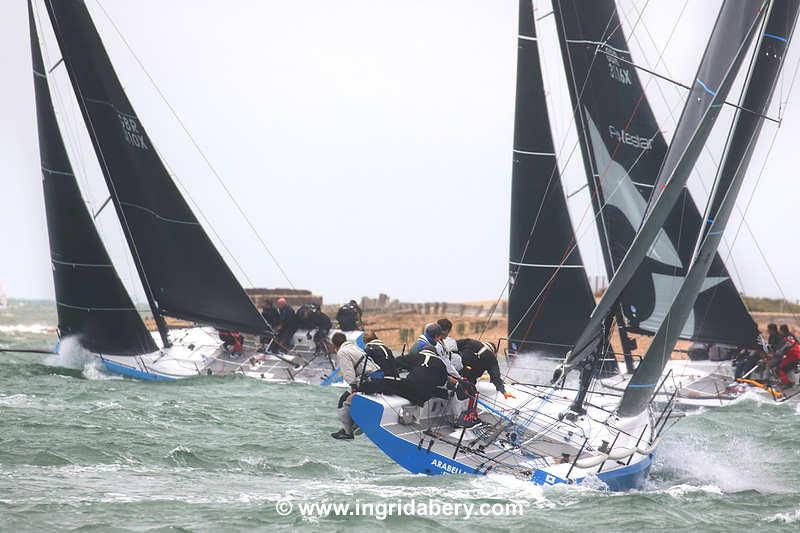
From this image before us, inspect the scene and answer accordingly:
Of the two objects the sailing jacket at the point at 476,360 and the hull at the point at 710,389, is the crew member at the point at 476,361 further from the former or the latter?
the hull at the point at 710,389

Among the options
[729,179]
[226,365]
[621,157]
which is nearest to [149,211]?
[226,365]

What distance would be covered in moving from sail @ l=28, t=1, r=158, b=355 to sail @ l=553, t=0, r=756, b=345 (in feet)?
33.2

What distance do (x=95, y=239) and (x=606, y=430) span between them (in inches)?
571

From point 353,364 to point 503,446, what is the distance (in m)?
1.97

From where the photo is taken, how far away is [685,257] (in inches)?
936

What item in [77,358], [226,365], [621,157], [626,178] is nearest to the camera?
[626,178]

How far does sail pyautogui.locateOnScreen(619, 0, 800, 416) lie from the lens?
1416 centimetres

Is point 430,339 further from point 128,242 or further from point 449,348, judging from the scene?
point 128,242

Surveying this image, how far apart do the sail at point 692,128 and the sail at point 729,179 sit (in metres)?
0.31

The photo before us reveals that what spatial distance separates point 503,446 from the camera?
13.7 metres

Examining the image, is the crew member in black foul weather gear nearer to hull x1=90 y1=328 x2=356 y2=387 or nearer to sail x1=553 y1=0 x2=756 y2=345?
hull x1=90 y1=328 x2=356 y2=387

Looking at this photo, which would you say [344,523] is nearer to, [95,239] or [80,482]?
[80,482]

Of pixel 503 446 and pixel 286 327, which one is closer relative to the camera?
pixel 503 446

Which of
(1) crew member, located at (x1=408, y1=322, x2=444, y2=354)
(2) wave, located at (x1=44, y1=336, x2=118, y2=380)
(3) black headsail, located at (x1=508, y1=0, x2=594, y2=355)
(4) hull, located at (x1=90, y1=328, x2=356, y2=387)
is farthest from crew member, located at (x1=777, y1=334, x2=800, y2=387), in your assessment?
(2) wave, located at (x1=44, y1=336, x2=118, y2=380)
